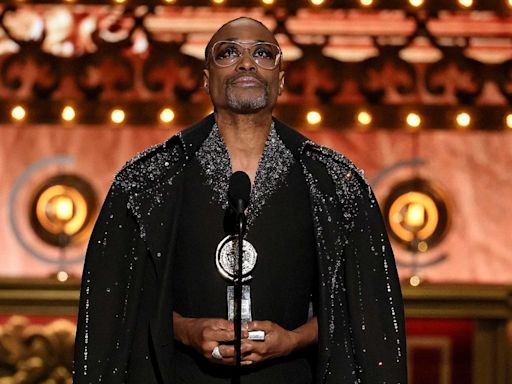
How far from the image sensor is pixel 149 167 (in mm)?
2994

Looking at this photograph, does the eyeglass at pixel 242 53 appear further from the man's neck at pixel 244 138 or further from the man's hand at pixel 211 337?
the man's hand at pixel 211 337

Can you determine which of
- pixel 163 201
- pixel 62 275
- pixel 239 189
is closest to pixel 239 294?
pixel 239 189

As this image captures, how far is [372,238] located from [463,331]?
2407 mm

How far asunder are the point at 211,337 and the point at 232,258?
0.18 metres

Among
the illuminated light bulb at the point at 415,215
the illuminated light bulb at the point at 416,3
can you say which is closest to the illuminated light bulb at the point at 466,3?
the illuminated light bulb at the point at 416,3

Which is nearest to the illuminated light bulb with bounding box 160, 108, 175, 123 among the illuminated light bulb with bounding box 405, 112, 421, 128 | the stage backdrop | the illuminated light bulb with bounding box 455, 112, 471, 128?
the stage backdrop

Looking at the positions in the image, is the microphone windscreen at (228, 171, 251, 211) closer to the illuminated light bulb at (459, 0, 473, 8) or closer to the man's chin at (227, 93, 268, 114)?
the man's chin at (227, 93, 268, 114)

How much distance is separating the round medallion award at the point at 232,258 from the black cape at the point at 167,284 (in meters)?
0.10

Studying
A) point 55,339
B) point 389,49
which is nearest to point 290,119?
point 389,49

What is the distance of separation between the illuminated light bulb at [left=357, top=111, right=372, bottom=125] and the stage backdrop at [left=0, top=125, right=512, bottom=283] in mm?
156

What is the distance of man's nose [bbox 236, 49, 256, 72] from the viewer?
2965mm

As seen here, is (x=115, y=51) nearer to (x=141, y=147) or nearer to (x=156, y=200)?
(x=141, y=147)

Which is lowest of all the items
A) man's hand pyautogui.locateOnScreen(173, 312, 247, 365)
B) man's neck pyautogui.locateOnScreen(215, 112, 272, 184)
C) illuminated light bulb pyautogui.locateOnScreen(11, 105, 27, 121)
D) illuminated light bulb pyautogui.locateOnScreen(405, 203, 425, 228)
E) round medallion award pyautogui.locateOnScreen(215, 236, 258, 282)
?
man's hand pyautogui.locateOnScreen(173, 312, 247, 365)

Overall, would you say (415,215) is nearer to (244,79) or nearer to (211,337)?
(244,79)
